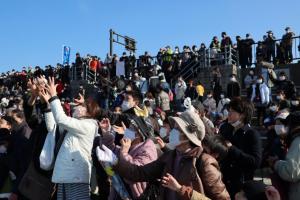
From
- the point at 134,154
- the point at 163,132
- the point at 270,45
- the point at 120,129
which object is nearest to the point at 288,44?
the point at 270,45

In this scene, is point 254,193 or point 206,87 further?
point 206,87

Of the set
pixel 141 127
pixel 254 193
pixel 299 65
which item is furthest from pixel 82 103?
pixel 299 65

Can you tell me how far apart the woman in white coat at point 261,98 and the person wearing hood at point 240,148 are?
29.0ft

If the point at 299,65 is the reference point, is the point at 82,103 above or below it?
below

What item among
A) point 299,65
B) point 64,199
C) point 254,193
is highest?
point 299,65

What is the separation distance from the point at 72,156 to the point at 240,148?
173 cm

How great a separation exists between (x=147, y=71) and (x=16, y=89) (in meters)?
9.50

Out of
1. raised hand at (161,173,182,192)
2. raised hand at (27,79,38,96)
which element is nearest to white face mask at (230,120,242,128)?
raised hand at (161,173,182,192)

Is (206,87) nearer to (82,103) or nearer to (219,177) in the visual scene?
(82,103)

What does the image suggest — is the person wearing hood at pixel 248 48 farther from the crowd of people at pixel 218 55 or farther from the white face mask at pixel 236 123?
the white face mask at pixel 236 123

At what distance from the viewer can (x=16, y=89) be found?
27.0 metres

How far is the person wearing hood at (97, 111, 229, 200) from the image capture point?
3406 mm

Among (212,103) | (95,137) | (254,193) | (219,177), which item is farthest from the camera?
(212,103)

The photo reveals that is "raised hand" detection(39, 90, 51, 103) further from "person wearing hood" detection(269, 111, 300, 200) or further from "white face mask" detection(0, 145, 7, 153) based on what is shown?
"person wearing hood" detection(269, 111, 300, 200)
